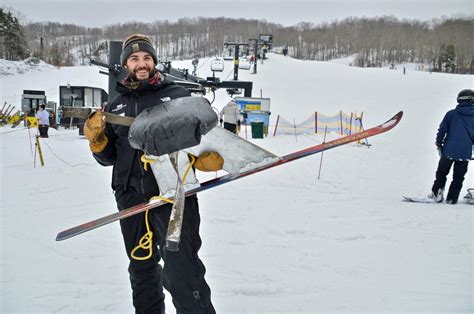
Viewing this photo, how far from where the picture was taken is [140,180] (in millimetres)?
2090

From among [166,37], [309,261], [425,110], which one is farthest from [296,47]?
[309,261]

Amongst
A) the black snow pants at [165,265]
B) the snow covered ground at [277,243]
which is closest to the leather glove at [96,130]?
the black snow pants at [165,265]

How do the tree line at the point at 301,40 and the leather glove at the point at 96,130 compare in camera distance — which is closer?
the leather glove at the point at 96,130

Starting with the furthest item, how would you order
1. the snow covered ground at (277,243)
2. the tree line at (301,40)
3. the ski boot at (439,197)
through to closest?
1. the tree line at (301,40)
2. the ski boot at (439,197)
3. the snow covered ground at (277,243)

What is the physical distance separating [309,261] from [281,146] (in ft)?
30.4

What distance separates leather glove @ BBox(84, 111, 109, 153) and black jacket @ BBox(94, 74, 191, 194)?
6 centimetres

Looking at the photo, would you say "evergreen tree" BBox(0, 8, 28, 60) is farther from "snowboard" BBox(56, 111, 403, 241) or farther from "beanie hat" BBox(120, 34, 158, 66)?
"snowboard" BBox(56, 111, 403, 241)

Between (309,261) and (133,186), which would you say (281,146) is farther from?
(133,186)

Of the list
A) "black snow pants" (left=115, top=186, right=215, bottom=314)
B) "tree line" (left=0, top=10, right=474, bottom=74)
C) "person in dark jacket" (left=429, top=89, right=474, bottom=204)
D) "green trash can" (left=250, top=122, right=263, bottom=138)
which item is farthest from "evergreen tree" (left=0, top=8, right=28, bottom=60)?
"black snow pants" (left=115, top=186, right=215, bottom=314)

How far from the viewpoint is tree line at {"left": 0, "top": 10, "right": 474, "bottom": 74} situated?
A: 287ft

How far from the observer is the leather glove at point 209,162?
6.95 ft

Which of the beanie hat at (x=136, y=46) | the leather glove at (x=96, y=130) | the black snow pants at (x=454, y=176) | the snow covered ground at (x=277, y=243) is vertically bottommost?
the snow covered ground at (x=277, y=243)

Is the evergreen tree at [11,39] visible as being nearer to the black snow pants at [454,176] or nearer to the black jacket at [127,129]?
the black snow pants at [454,176]

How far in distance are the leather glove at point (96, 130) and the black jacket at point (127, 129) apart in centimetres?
6
